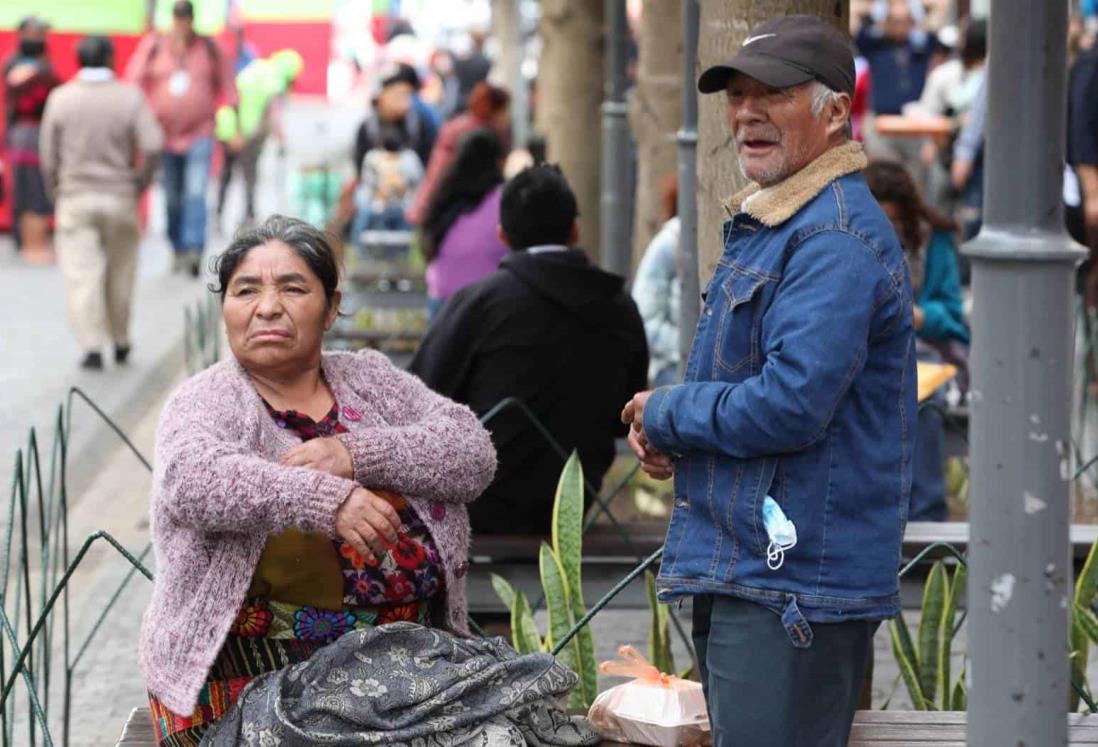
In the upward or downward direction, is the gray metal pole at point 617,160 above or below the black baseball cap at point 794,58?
below

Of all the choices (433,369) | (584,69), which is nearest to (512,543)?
(433,369)

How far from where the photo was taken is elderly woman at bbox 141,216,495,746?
3.56 m

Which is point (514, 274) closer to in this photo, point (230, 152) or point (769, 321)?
point (769, 321)

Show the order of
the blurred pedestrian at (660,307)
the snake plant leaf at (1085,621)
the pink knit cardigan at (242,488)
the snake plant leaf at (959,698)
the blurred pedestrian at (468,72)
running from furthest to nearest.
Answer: the blurred pedestrian at (468,72) < the blurred pedestrian at (660,307) < the snake plant leaf at (959,698) < the snake plant leaf at (1085,621) < the pink knit cardigan at (242,488)

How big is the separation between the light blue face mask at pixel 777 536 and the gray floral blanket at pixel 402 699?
2.24ft

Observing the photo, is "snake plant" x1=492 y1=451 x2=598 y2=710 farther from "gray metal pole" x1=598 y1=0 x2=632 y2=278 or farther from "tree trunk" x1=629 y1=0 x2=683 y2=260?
"gray metal pole" x1=598 y1=0 x2=632 y2=278

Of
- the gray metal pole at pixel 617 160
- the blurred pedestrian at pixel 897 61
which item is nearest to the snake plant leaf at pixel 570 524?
the gray metal pole at pixel 617 160

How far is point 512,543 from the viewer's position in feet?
18.0

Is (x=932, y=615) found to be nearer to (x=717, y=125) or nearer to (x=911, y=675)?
(x=911, y=675)

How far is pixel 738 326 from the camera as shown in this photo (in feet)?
10.3

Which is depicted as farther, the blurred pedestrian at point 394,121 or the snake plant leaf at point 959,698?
the blurred pedestrian at point 394,121

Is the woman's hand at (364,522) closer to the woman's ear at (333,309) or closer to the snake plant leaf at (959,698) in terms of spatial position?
the woman's ear at (333,309)

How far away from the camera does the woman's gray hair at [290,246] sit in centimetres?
396

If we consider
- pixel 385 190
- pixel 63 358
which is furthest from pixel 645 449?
pixel 385 190
